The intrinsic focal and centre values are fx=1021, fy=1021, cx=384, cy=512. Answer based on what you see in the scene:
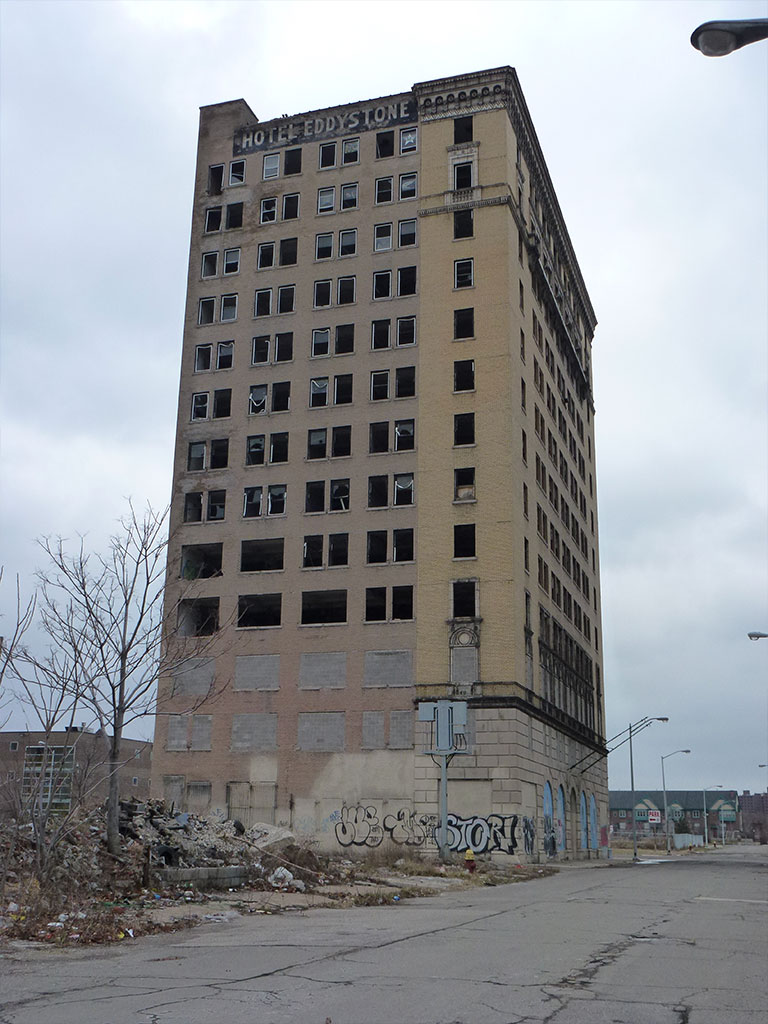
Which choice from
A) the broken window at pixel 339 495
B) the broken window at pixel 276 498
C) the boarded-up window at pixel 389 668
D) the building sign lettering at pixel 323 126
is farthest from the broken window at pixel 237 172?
the boarded-up window at pixel 389 668

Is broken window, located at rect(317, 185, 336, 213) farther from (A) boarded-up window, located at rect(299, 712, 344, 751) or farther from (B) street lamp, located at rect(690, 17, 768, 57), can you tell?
(B) street lamp, located at rect(690, 17, 768, 57)

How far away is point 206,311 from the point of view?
61375mm

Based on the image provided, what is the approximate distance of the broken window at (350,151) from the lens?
60.8 m

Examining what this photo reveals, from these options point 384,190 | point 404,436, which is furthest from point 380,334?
point 384,190

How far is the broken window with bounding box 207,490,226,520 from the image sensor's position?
187 feet

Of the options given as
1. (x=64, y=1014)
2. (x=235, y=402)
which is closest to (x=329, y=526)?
(x=235, y=402)

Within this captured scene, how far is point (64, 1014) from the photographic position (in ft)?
28.2

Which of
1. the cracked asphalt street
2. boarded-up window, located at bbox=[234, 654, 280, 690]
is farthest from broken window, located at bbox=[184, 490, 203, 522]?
the cracked asphalt street

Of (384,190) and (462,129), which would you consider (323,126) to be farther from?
(462,129)

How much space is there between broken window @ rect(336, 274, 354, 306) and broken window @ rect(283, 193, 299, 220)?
5.99 metres

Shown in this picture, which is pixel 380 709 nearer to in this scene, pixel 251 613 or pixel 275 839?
pixel 251 613

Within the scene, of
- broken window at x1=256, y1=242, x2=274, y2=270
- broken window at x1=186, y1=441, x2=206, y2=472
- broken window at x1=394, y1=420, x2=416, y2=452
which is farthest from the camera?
broken window at x1=256, y1=242, x2=274, y2=270

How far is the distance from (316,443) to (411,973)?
153 feet

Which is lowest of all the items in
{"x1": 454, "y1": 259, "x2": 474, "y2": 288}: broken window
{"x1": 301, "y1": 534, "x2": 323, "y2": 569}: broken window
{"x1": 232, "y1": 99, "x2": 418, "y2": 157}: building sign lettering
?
{"x1": 301, "y1": 534, "x2": 323, "y2": 569}: broken window
